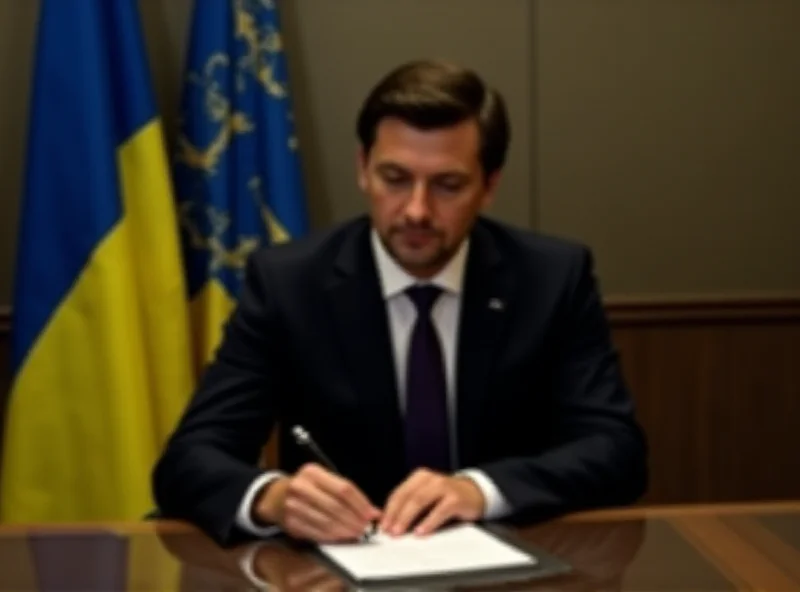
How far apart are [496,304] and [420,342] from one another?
0.16m

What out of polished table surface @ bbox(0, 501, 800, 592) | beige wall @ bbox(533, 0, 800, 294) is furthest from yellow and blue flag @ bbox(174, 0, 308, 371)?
polished table surface @ bbox(0, 501, 800, 592)

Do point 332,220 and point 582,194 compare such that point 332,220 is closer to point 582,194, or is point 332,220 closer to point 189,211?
point 189,211

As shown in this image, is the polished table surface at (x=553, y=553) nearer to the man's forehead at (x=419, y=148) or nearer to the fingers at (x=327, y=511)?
the fingers at (x=327, y=511)

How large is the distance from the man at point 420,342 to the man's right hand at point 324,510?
333 mm

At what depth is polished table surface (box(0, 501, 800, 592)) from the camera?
5.55 feet

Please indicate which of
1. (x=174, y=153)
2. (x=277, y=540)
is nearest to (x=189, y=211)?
(x=174, y=153)

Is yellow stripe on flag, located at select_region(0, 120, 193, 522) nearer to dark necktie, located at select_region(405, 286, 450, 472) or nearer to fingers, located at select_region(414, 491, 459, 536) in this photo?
dark necktie, located at select_region(405, 286, 450, 472)

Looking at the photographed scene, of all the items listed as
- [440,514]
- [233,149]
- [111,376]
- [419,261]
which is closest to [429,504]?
[440,514]

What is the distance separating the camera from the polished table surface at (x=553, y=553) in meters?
1.69

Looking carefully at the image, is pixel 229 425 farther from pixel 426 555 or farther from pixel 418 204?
pixel 426 555

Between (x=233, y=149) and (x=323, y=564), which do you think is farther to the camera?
(x=233, y=149)

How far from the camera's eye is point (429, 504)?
1.95 m

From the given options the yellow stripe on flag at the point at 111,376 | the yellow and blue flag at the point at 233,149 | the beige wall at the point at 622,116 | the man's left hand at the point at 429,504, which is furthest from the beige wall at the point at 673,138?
the man's left hand at the point at 429,504

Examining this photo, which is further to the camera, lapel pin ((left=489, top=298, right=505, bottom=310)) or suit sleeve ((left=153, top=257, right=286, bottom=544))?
lapel pin ((left=489, top=298, right=505, bottom=310))
